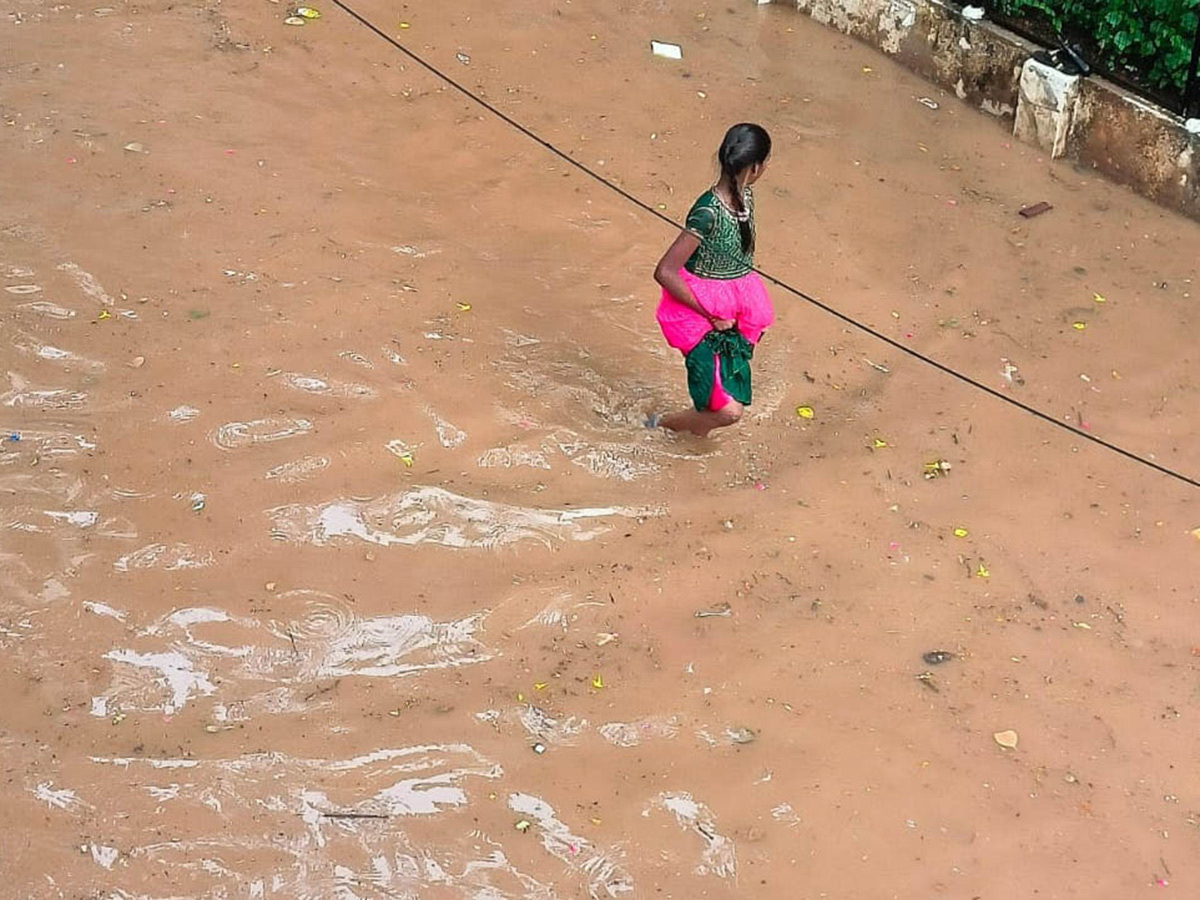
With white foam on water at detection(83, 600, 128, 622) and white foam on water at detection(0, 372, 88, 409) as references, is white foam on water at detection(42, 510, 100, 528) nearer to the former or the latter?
white foam on water at detection(83, 600, 128, 622)

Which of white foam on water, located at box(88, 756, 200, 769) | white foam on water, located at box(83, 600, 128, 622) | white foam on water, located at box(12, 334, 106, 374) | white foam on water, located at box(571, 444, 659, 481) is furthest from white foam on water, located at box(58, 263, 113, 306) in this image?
white foam on water, located at box(88, 756, 200, 769)

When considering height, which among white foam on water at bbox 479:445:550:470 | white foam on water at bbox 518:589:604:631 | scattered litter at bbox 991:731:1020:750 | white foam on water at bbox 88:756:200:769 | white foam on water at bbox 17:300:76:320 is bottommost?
white foam on water at bbox 88:756:200:769

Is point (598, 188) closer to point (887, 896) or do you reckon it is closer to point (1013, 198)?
point (1013, 198)

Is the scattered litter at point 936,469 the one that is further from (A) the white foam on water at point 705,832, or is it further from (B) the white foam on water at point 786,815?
(A) the white foam on water at point 705,832

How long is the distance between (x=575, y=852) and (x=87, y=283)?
291 cm

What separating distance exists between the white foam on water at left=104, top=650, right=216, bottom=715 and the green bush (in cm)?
456

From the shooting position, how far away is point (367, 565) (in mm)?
4059

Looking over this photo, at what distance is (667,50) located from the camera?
269 inches

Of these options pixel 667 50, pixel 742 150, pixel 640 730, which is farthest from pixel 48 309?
pixel 667 50

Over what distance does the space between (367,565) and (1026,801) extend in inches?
75.0

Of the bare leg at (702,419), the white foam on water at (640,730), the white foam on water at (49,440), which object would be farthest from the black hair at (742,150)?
the white foam on water at (49,440)

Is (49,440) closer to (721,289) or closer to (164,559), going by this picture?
(164,559)

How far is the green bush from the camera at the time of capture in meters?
5.77

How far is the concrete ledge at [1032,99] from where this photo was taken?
5758 mm
